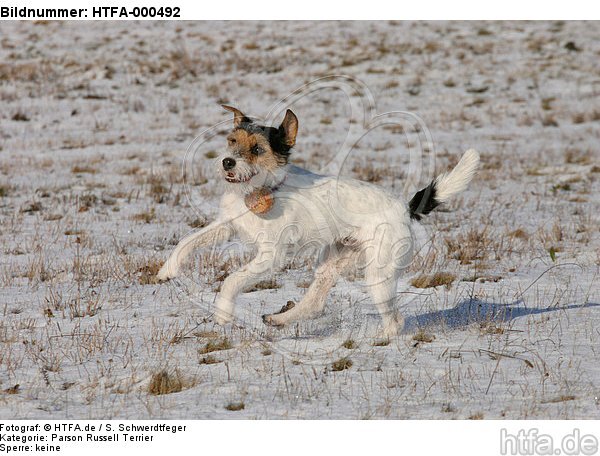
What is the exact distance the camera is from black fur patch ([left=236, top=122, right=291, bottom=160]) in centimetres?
612

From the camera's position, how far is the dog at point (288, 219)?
606 cm

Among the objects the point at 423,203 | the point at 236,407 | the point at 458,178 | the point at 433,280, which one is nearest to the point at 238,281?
the point at 236,407

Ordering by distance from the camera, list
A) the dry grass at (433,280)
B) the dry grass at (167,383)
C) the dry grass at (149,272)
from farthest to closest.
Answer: the dry grass at (433,280) → the dry grass at (149,272) → the dry grass at (167,383)

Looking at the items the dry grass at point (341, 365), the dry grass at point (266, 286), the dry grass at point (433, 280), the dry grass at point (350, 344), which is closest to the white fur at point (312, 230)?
the dry grass at point (350, 344)

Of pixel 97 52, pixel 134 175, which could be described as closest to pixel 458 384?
pixel 134 175

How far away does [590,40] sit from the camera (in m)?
25.7

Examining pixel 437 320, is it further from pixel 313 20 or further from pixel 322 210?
pixel 313 20

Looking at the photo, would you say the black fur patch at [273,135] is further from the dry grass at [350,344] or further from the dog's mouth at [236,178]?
the dry grass at [350,344]

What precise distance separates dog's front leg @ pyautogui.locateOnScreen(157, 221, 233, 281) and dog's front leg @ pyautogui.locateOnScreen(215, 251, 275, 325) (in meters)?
0.32

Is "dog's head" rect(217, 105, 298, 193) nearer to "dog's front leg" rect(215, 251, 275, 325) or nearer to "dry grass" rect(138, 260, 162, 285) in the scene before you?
"dog's front leg" rect(215, 251, 275, 325)

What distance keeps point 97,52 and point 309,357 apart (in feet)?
65.9

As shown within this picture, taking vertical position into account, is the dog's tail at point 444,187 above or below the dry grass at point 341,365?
above

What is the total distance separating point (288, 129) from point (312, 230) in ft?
2.58
